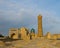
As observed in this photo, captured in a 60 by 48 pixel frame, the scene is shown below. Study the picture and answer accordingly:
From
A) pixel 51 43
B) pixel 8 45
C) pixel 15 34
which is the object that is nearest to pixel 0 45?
pixel 8 45

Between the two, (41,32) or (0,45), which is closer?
(0,45)

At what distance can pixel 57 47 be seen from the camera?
25.1 feet

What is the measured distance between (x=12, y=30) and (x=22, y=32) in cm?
195

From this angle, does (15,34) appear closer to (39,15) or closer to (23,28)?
(23,28)

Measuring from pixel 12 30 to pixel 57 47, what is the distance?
86.5 feet

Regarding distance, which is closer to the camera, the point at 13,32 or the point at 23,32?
the point at 13,32

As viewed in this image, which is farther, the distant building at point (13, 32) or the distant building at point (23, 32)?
the distant building at point (23, 32)

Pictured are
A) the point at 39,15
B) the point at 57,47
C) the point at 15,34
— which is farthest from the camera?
the point at 15,34

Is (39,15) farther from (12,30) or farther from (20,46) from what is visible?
(20,46)

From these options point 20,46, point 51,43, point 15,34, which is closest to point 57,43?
point 51,43

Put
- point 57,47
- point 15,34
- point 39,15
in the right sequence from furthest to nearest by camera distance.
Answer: point 15,34 → point 39,15 → point 57,47

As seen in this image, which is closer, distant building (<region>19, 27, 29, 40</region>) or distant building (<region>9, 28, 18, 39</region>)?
distant building (<region>9, 28, 18, 39</region>)

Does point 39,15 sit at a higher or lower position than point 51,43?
higher

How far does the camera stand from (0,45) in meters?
7.94
